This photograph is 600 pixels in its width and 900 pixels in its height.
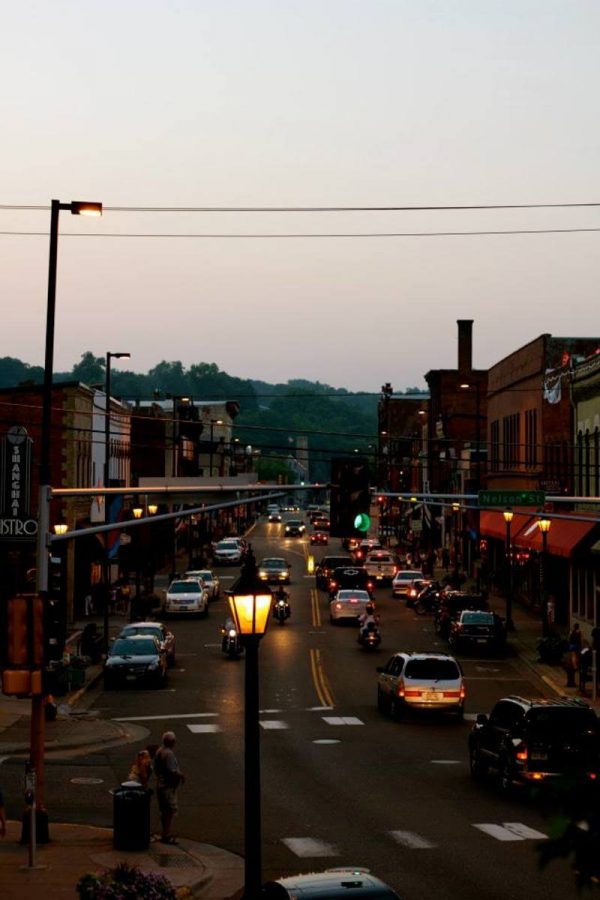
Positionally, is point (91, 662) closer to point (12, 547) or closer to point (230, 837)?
point (12, 547)

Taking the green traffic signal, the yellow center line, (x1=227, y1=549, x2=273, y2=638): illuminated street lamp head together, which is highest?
the green traffic signal

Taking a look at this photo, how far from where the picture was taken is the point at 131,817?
21172 millimetres

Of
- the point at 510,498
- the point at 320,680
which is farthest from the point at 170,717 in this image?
the point at 510,498

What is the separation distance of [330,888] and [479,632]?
39080 millimetres

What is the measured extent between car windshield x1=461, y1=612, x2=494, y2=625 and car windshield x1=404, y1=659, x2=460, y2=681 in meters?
16.4

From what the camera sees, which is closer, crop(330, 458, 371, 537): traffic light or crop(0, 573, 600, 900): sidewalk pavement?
crop(0, 573, 600, 900): sidewalk pavement

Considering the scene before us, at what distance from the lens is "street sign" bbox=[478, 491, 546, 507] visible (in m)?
39.7

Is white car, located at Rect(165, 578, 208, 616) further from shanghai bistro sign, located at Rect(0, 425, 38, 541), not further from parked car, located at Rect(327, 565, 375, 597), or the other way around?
shanghai bistro sign, located at Rect(0, 425, 38, 541)

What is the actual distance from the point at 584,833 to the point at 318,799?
18.6 metres

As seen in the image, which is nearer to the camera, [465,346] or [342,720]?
→ [342,720]

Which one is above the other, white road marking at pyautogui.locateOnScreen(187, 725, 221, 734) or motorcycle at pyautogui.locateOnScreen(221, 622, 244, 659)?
motorcycle at pyautogui.locateOnScreen(221, 622, 244, 659)

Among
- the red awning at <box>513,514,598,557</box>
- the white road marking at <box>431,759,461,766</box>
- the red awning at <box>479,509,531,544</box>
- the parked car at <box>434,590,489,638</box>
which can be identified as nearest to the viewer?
the white road marking at <box>431,759,461,766</box>

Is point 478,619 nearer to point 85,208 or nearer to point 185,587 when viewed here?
point 185,587

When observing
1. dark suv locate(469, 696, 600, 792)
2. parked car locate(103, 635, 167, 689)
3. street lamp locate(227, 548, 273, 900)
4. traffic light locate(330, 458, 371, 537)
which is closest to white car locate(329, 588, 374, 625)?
parked car locate(103, 635, 167, 689)
